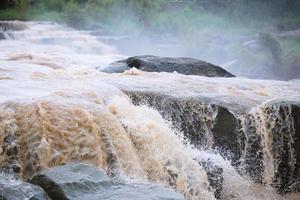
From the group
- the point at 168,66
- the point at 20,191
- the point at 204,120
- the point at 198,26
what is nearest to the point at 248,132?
the point at 204,120

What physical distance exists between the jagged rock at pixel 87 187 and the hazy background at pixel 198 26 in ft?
52.8

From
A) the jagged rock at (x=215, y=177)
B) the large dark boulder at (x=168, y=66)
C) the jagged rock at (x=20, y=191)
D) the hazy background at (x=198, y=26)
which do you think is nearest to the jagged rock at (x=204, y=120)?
the jagged rock at (x=215, y=177)

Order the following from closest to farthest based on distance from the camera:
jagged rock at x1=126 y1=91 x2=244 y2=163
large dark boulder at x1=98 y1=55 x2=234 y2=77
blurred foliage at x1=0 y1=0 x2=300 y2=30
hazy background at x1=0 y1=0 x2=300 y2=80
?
jagged rock at x1=126 y1=91 x2=244 y2=163 < large dark boulder at x1=98 y1=55 x2=234 y2=77 < hazy background at x1=0 y1=0 x2=300 y2=80 < blurred foliage at x1=0 y1=0 x2=300 y2=30

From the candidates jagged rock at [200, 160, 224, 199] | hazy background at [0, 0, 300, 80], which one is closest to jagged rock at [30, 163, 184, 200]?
jagged rock at [200, 160, 224, 199]

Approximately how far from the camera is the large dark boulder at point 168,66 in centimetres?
945

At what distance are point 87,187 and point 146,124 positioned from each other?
6.91 ft

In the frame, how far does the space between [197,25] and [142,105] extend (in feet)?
77.6

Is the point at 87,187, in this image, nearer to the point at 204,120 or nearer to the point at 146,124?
the point at 146,124

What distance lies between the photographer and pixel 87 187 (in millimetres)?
3766

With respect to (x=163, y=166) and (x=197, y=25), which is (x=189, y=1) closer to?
(x=197, y=25)

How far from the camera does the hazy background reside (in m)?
21.5

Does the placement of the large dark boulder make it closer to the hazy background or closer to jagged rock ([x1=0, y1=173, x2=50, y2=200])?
jagged rock ([x1=0, y1=173, x2=50, y2=200])

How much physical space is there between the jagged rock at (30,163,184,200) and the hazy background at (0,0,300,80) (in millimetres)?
16098

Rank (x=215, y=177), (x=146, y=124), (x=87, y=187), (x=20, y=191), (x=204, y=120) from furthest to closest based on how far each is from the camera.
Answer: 1. (x=204, y=120)
2. (x=146, y=124)
3. (x=215, y=177)
4. (x=87, y=187)
5. (x=20, y=191)
